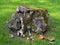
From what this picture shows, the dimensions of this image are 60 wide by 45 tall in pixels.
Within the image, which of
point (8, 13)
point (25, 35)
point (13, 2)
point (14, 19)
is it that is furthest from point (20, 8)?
point (13, 2)

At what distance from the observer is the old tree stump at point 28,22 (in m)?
7.60

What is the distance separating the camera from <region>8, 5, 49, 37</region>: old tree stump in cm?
760

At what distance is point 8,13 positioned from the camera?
32.1 ft

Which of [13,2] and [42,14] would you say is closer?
[42,14]

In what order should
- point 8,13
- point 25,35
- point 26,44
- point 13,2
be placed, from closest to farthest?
point 26,44 → point 25,35 → point 8,13 → point 13,2

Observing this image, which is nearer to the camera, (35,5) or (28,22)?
(28,22)

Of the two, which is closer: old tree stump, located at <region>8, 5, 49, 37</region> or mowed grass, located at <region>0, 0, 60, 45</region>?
mowed grass, located at <region>0, 0, 60, 45</region>

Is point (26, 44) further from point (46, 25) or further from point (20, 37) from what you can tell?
point (46, 25)

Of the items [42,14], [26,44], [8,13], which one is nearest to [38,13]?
[42,14]

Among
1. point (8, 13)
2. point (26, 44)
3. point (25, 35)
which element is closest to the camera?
point (26, 44)

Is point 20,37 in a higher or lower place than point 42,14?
lower

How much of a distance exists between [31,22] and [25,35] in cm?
49

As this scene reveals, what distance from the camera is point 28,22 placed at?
303 inches

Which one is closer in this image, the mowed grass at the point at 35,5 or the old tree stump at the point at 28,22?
the mowed grass at the point at 35,5
